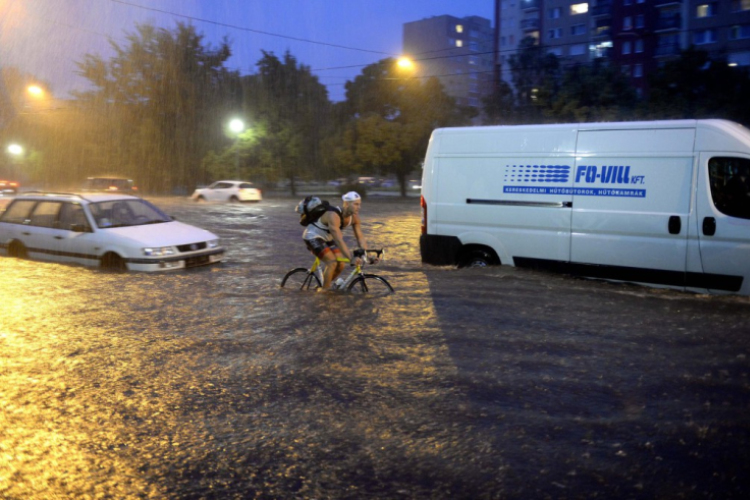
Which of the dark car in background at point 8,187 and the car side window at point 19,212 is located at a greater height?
the dark car in background at point 8,187

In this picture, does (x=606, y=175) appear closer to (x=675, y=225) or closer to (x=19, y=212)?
(x=675, y=225)

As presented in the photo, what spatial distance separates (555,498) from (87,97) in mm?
57255

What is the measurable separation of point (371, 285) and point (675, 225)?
3.83 meters

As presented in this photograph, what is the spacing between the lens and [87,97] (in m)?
54.1

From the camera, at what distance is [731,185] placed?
26.9 ft

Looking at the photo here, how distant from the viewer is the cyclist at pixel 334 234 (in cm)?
846

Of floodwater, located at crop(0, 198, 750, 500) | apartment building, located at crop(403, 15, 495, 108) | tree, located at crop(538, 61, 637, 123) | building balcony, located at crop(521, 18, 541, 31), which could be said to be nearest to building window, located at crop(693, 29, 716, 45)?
tree, located at crop(538, 61, 637, 123)

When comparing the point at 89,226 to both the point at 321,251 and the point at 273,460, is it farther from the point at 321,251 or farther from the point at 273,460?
the point at 273,460

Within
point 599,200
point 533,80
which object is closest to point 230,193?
point 533,80

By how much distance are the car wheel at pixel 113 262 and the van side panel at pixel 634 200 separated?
6995 mm

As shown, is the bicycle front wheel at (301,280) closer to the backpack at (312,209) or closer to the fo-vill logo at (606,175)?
the backpack at (312,209)

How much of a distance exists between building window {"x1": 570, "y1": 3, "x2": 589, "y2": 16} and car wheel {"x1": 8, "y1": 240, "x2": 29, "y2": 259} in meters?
73.0

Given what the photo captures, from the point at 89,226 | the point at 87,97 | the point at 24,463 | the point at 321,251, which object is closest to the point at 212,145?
the point at 87,97

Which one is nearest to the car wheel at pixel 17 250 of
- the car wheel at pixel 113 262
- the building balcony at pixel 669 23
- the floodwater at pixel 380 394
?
the car wheel at pixel 113 262
